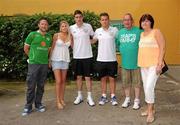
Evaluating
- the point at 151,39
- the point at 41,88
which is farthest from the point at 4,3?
the point at 151,39

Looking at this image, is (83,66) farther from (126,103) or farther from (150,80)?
(150,80)

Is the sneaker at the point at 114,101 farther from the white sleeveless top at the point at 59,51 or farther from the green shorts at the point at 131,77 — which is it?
the white sleeveless top at the point at 59,51

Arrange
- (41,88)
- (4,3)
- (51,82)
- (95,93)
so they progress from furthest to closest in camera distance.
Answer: (4,3)
(51,82)
(95,93)
(41,88)

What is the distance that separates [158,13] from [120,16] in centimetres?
122

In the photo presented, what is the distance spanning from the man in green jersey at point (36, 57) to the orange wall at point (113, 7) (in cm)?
530

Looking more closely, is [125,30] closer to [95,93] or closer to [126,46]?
[126,46]

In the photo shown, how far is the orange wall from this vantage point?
12.6m

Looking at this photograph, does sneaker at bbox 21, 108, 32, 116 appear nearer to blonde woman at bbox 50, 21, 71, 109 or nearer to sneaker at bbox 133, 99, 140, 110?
blonde woman at bbox 50, 21, 71, 109

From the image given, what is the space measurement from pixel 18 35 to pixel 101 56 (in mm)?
3534

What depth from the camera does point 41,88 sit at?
757cm

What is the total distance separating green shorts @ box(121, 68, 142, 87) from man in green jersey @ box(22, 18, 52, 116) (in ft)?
5.12

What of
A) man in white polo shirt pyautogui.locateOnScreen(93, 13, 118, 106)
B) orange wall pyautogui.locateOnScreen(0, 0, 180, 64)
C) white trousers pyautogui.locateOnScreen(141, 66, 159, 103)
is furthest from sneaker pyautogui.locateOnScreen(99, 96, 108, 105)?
orange wall pyautogui.locateOnScreen(0, 0, 180, 64)

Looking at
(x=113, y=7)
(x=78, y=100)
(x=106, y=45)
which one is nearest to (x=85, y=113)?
(x=78, y=100)

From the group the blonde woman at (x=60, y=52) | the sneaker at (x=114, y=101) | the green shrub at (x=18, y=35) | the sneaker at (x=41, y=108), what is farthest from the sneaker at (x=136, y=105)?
the green shrub at (x=18, y=35)
